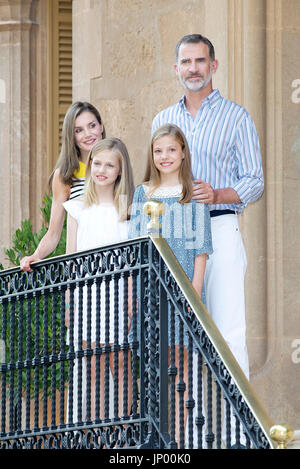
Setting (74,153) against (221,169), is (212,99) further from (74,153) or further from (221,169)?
(74,153)

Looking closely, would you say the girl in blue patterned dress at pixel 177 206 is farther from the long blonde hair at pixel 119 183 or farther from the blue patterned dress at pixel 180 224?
the long blonde hair at pixel 119 183

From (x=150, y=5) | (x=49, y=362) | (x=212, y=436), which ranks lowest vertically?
(x=212, y=436)

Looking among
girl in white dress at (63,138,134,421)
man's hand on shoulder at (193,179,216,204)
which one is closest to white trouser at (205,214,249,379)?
man's hand on shoulder at (193,179,216,204)

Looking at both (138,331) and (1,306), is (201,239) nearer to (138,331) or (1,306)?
(138,331)

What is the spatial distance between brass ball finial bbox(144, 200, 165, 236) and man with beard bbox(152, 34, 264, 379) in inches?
14.3

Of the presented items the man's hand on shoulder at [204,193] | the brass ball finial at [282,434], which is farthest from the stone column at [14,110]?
the brass ball finial at [282,434]

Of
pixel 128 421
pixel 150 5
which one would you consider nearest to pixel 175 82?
pixel 150 5

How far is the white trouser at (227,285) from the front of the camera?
258 inches

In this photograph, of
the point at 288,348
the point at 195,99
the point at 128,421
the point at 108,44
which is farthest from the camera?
the point at 108,44

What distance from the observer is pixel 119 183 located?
706 centimetres

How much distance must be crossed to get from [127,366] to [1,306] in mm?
1658

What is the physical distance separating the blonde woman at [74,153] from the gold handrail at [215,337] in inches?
46.7

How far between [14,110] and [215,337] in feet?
29.6

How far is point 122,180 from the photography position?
23.0 feet
